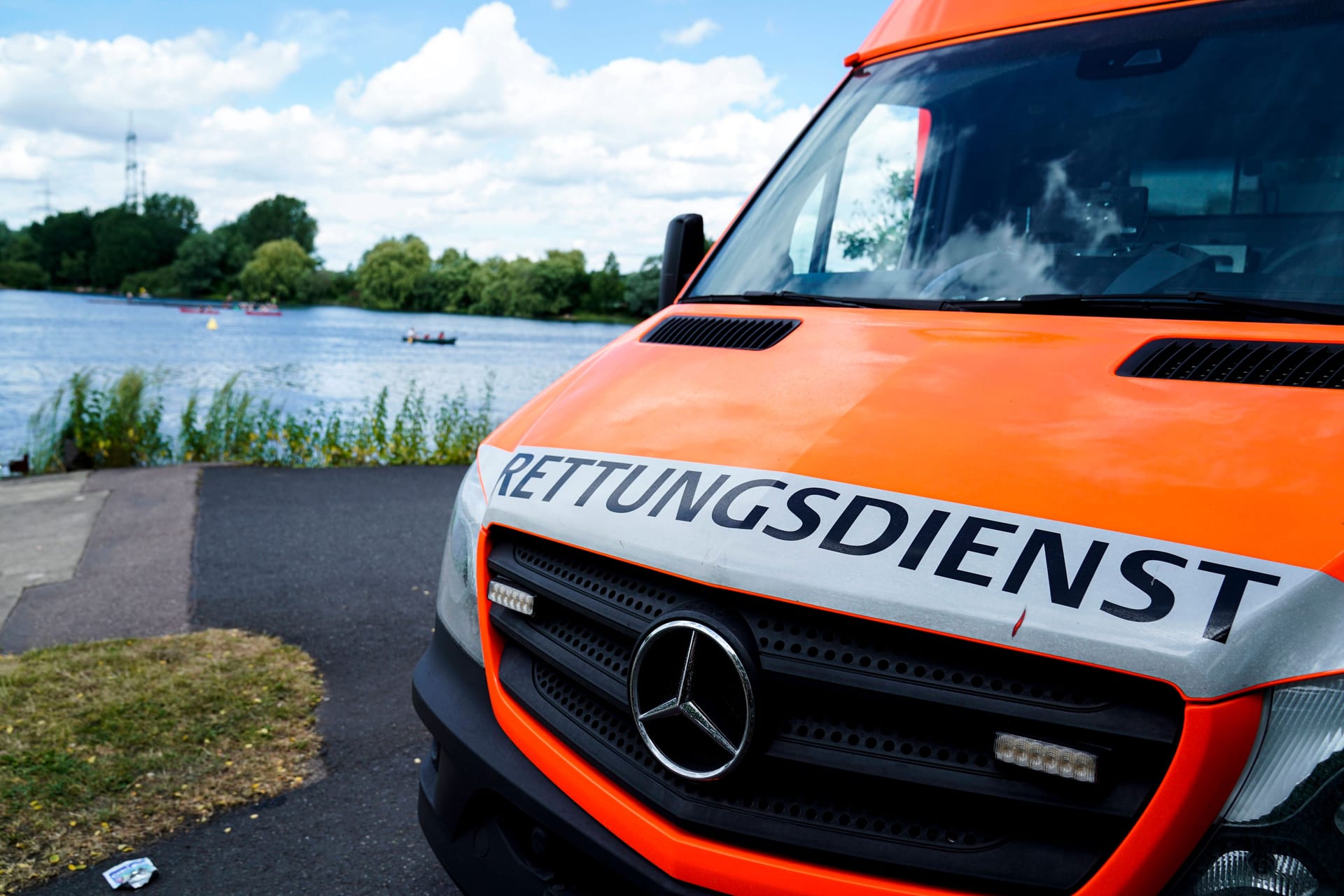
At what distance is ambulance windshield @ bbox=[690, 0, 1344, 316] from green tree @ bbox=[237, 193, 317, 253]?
12813 centimetres

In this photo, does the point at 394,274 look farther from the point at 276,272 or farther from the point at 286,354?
the point at 286,354

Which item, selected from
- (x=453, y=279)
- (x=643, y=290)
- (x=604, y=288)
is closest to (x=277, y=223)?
(x=453, y=279)

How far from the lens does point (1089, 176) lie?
2637 millimetres

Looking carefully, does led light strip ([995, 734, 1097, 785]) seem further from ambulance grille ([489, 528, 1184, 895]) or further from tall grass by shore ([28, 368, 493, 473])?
tall grass by shore ([28, 368, 493, 473])

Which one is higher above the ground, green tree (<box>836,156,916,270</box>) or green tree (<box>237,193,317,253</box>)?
green tree (<box>237,193,317,253</box>)

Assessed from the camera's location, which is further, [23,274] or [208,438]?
[23,274]

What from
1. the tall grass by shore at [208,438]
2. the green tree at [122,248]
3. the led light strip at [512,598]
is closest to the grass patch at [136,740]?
the led light strip at [512,598]

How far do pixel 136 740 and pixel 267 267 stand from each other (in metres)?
107

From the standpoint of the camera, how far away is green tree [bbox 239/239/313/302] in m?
102

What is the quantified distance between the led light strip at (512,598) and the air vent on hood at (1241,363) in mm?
1306

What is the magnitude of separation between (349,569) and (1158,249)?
5.98 metres

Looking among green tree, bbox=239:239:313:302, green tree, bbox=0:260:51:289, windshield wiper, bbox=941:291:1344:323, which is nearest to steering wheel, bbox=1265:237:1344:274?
windshield wiper, bbox=941:291:1344:323

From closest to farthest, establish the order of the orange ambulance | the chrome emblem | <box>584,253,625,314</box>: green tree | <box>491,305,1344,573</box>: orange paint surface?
the orange ambulance < <box>491,305,1344,573</box>: orange paint surface < the chrome emblem < <box>584,253,625,314</box>: green tree

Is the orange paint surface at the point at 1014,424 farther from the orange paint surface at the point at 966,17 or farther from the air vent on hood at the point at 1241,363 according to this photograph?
the orange paint surface at the point at 966,17
